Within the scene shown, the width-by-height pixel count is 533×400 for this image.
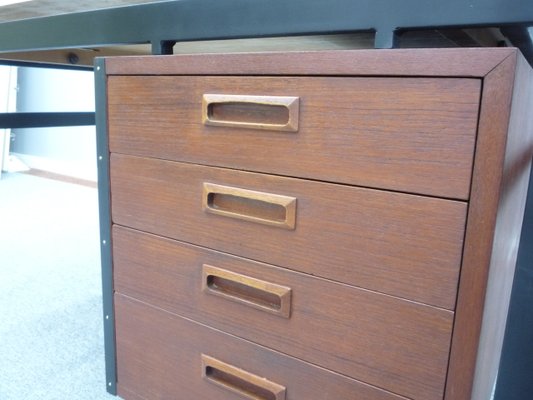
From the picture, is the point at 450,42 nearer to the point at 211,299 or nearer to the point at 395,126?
the point at 395,126

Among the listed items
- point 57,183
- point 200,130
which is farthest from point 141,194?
point 57,183

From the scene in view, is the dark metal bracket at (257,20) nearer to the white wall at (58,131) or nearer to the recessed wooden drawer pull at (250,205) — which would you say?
the recessed wooden drawer pull at (250,205)

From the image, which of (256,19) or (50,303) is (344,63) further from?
(50,303)

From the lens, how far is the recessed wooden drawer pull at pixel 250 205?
20.7 inches

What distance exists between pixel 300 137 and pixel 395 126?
104mm

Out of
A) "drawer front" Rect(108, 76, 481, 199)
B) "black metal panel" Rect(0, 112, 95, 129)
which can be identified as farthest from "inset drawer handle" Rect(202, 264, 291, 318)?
"black metal panel" Rect(0, 112, 95, 129)

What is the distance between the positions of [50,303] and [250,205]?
33.2 inches

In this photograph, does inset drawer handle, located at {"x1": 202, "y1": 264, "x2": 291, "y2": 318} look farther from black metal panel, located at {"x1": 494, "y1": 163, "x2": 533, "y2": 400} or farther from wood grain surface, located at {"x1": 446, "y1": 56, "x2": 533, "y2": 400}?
black metal panel, located at {"x1": 494, "y1": 163, "x2": 533, "y2": 400}

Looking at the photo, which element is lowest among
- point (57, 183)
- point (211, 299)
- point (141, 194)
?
point (57, 183)

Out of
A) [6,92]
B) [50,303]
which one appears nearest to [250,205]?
[50,303]

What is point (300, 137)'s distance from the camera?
501 mm

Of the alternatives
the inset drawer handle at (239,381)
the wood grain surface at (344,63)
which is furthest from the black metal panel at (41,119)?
the inset drawer handle at (239,381)

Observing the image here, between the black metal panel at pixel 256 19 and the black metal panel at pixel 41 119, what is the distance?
0.52 m

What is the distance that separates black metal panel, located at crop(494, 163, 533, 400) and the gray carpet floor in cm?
69
